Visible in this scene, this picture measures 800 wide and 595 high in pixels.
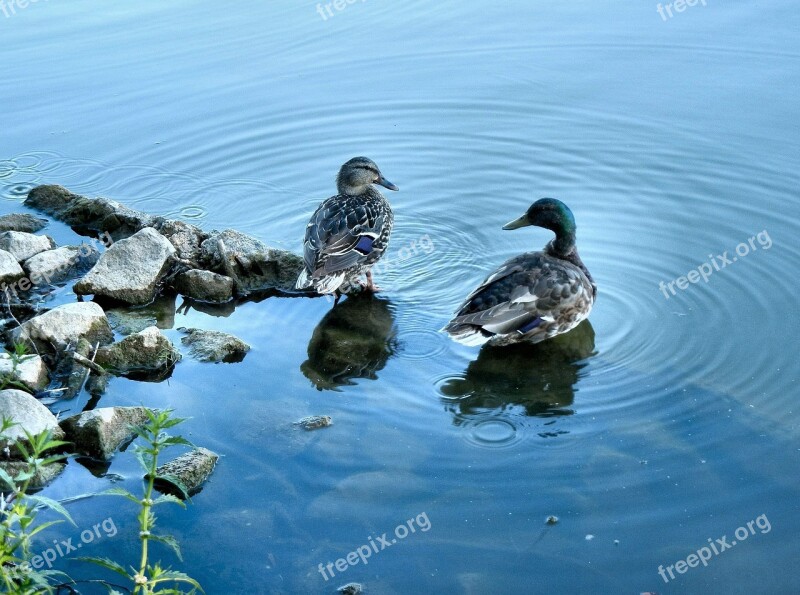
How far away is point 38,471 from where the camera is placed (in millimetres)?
5391

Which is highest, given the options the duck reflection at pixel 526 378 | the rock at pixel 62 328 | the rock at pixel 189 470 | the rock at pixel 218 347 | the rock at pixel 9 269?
the rock at pixel 9 269

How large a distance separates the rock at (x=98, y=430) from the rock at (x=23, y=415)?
0.09 metres

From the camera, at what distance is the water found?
5.03 meters

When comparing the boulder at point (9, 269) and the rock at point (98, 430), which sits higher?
the boulder at point (9, 269)

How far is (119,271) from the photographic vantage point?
736 centimetres

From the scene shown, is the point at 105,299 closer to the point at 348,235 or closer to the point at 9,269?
the point at 9,269

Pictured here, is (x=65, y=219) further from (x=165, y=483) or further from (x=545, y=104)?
(x=545, y=104)

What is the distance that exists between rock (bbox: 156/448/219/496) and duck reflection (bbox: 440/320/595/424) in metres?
1.48

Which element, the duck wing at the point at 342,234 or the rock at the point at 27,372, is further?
the duck wing at the point at 342,234

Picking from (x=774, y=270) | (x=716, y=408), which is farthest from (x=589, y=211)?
(x=716, y=408)

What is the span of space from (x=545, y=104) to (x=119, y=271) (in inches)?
194

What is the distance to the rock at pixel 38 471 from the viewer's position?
532 centimetres

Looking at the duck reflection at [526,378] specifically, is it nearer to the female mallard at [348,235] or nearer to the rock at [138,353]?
the female mallard at [348,235]

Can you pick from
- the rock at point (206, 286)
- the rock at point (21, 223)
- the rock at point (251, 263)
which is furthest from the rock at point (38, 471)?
the rock at point (21, 223)
